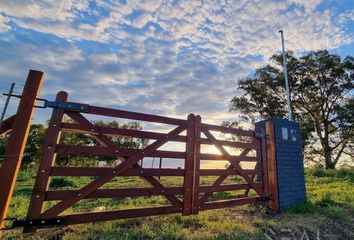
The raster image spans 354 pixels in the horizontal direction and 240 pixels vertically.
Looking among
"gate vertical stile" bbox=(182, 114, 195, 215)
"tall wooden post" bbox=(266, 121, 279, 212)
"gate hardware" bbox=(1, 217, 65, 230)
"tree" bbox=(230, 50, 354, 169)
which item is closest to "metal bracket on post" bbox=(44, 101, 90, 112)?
"gate hardware" bbox=(1, 217, 65, 230)

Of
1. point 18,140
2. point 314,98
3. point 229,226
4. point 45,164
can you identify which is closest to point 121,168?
point 45,164

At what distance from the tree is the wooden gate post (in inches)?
856

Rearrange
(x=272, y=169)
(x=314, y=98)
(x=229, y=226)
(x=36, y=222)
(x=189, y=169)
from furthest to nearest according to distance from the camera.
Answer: (x=314, y=98) → (x=272, y=169) → (x=189, y=169) → (x=229, y=226) → (x=36, y=222)

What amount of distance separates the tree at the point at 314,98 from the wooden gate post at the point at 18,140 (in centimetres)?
2174

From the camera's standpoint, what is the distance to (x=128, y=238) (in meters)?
3.53

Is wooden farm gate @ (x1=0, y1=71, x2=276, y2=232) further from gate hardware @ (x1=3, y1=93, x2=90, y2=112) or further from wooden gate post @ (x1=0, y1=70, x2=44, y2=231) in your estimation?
wooden gate post @ (x1=0, y1=70, x2=44, y2=231)

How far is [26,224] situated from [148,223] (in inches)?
75.8

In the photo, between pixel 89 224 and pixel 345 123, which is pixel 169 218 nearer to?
pixel 89 224

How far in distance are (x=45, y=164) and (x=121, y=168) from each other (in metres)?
1.19

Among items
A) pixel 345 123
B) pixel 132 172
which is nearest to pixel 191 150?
pixel 132 172

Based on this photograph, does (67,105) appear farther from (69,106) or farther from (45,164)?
(45,164)

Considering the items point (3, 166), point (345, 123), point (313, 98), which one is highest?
point (313, 98)

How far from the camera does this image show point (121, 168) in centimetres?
416

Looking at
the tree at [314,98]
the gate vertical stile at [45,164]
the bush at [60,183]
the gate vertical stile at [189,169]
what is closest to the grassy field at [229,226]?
the gate vertical stile at [189,169]
